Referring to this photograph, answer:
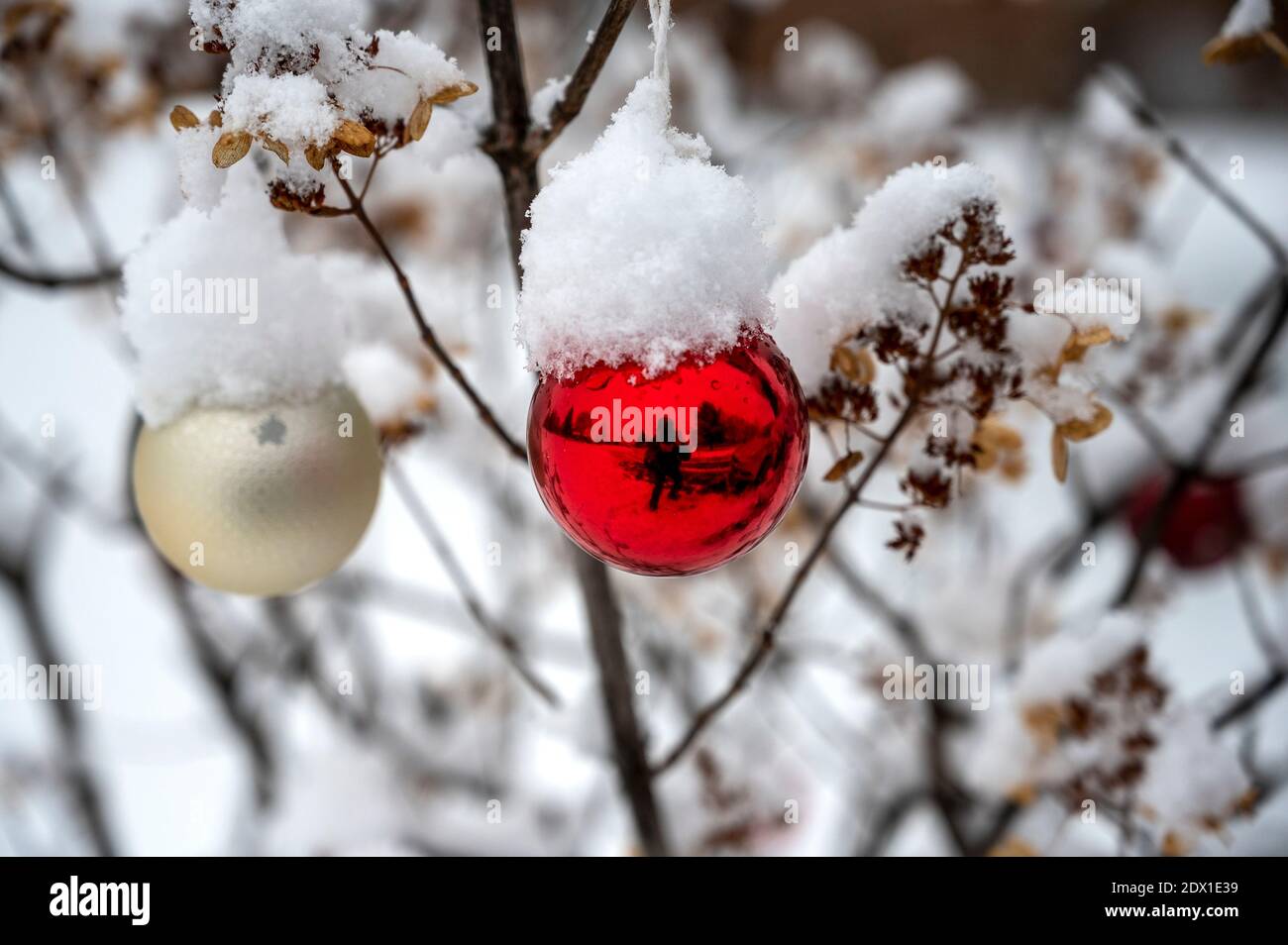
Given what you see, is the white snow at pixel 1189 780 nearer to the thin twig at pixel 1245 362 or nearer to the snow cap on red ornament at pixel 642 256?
the thin twig at pixel 1245 362

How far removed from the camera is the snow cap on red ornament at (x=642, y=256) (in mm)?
459

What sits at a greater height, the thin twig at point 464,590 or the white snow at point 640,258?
the white snow at point 640,258

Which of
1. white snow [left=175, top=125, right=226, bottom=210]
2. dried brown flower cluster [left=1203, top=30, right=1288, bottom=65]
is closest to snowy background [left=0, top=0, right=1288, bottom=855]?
white snow [left=175, top=125, right=226, bottom=210]

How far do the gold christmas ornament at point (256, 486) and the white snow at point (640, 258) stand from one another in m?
0.20

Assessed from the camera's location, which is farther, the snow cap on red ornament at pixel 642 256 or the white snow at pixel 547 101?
the white snow at pixel 547 101

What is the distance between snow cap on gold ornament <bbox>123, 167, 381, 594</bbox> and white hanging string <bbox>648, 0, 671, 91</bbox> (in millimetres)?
296

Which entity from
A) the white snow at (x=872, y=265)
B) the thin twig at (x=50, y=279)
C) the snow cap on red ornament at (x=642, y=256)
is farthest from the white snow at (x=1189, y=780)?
the thin twig at (x=50, y=279)

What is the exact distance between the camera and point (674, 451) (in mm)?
460

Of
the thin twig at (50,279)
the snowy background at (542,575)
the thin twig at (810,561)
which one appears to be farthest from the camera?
the snowy background at (542,575)

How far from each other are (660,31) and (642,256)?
0.11m
